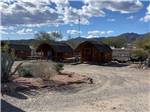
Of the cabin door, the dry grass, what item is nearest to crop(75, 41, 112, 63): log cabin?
the cabin door

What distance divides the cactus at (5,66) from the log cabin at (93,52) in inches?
1096

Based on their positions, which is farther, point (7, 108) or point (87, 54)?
point (87, 54)

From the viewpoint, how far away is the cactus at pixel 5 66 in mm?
18109

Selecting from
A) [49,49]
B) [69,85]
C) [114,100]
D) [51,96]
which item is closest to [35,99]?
[51,96]

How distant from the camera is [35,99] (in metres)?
13.6

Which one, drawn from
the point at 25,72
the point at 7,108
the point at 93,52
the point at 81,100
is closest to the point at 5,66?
the point at 25,72

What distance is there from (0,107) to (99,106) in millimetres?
3510

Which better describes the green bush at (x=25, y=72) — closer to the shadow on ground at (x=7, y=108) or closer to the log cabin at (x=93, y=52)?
the shadow on ground at (x=7, y=108)

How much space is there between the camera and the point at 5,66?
18.6 m

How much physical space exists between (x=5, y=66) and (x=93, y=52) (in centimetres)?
2916

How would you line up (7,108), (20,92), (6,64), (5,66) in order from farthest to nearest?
1. (6,64)
2. (5,66)
3. (20,92)
4. (7,108)

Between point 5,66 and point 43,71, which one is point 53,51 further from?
point 5,66

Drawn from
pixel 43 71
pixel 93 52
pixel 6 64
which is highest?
pixel 93 52

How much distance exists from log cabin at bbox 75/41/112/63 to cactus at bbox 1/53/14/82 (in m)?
27.8
